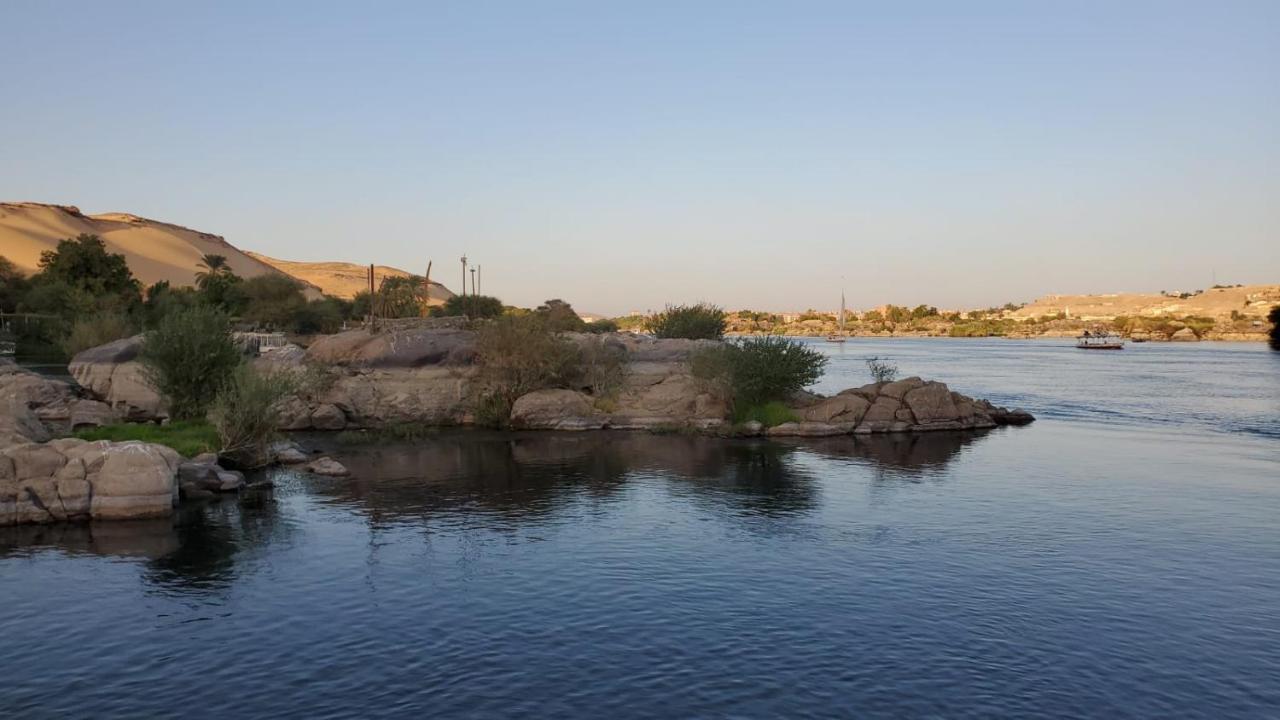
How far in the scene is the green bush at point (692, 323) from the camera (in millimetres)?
69625

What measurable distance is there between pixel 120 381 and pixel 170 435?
17.2m

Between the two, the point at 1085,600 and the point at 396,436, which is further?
the point at 396,436

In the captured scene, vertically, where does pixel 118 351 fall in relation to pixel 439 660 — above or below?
above

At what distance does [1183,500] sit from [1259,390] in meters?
50.5

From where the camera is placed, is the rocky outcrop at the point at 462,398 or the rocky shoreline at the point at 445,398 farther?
the rocky outcrop at the point at 462,398

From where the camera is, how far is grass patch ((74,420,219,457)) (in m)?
30.5

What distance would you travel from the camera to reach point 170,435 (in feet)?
105

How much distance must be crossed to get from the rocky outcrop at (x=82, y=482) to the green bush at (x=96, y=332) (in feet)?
143

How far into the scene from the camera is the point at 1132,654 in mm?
15672

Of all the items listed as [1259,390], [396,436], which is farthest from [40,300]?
[1259,390]

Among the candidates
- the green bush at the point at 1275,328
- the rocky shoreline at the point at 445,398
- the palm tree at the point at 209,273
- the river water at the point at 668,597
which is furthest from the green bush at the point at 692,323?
the green bush at the point at 1275,328

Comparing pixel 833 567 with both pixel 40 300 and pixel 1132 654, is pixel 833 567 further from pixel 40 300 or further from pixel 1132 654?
pixel 40 300

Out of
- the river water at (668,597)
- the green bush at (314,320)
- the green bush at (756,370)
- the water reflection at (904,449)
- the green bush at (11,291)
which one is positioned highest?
the green bush at (11,291)

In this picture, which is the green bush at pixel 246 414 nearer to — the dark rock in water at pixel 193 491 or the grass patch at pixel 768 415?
the dark rock in water at pixel 193 491
